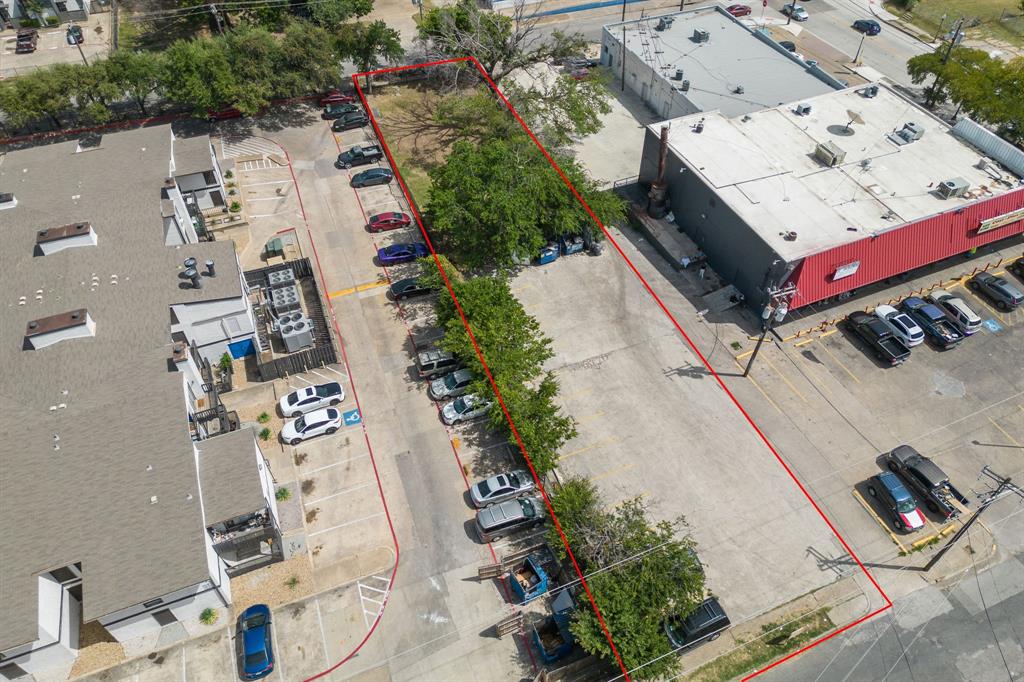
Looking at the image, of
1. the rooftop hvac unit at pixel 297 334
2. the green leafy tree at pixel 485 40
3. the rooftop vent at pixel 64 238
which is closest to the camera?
the rooftop vent at pixel 64 238

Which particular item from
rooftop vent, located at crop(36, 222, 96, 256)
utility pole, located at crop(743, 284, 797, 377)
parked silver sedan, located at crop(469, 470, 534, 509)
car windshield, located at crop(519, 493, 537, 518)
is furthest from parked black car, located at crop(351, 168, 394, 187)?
car windshield, located at crop(519, 493, 537, 518)

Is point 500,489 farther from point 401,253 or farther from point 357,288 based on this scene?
point 401,253

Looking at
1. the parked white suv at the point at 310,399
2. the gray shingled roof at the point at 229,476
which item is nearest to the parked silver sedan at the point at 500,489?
the parked white suv at the point at 310,399

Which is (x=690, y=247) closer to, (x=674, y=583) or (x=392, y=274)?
(x=392, y=274)

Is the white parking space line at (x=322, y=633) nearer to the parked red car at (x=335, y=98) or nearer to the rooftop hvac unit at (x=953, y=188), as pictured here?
the rooftop hvac unit at (x=953, y=188)

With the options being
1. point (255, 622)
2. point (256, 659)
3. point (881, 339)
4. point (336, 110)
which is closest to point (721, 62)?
point (881, 339)

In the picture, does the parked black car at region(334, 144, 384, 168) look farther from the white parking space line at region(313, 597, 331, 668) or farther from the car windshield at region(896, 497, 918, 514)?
the car windshield at region(896, 497, 918, 514)
